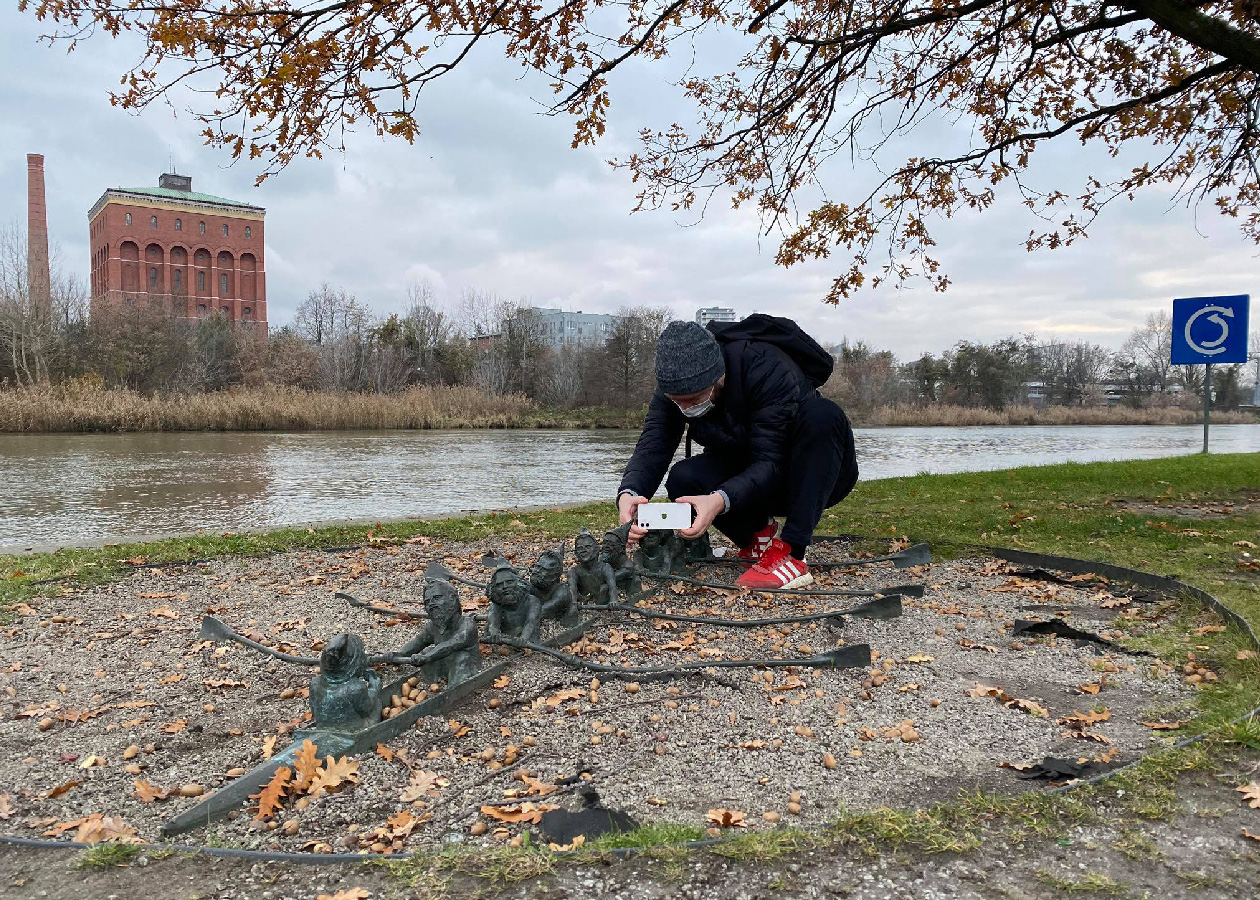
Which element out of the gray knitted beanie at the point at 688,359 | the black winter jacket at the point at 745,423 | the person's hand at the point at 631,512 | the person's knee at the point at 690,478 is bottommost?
the person's hand at the point at 631,512

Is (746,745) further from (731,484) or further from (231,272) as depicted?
(231,272)

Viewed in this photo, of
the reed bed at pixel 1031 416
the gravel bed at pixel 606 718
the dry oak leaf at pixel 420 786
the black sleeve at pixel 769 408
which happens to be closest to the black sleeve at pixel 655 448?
the black sleeve at pixel 769 408

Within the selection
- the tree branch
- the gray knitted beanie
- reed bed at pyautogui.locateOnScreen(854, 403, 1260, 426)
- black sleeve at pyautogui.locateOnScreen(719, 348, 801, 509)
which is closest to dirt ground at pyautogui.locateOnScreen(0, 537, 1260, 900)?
black sleeve at pyautogui.locateOnScreen(719, 348, 801, 509)

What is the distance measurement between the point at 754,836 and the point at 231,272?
86495 millimetres

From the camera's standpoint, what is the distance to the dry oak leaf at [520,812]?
6.75 ft

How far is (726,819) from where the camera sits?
2.02 meters

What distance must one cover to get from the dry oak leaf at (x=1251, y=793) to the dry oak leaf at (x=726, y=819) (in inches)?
51.0

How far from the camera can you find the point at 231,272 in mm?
76812

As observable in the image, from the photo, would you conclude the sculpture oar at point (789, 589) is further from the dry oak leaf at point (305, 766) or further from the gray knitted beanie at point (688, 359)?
the dry oak leaf at point (305, 766)

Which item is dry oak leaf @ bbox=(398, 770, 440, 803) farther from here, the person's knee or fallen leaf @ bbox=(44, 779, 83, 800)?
the person's knee

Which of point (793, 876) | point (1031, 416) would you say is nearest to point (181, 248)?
point (1031, 416)

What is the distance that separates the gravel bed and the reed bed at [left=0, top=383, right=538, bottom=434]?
2391 centimetres

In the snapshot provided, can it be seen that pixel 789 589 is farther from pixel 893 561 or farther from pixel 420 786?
pixel 420 786

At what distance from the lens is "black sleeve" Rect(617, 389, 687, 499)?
4176mm
